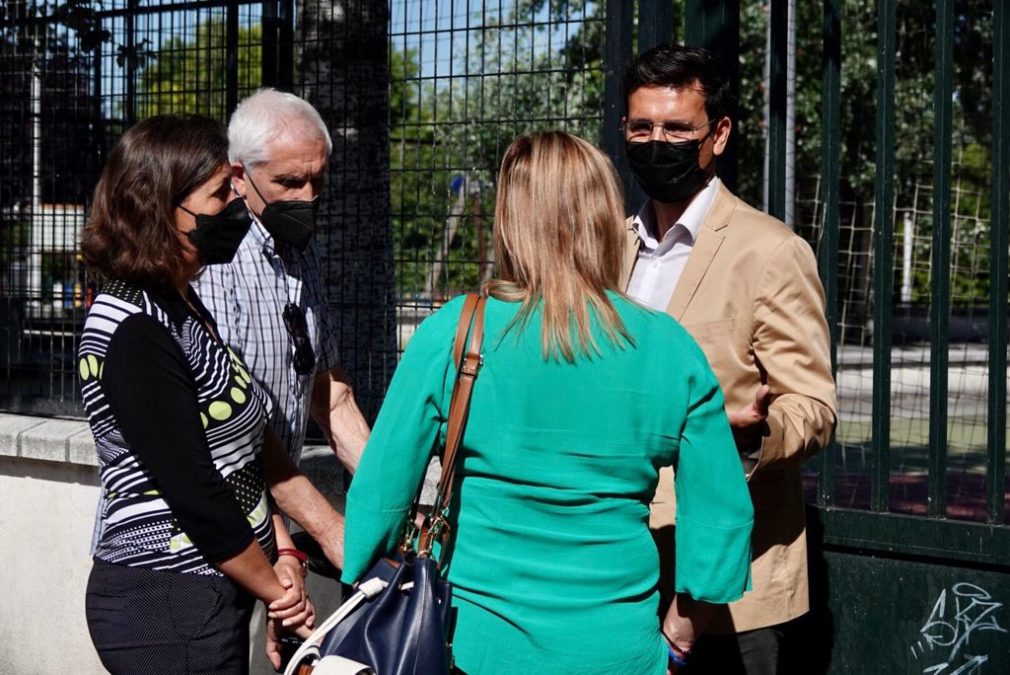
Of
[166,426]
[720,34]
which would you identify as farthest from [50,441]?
[720,34]

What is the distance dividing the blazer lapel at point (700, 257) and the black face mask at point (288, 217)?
3.31 feet

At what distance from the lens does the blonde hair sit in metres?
2.42

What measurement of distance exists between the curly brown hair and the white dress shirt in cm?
113

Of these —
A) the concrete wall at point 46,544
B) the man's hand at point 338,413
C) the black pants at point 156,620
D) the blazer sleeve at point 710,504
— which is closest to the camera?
the blazer sleeve at point 710,504

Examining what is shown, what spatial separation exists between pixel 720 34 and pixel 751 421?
1949 millimetres

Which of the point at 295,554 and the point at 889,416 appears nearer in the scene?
the point at 295,554

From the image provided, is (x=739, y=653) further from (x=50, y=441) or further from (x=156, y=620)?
(x=50, y=441)

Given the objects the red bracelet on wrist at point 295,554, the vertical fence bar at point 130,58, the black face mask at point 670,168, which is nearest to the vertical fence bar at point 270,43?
the vertical fence bar at point 130,58

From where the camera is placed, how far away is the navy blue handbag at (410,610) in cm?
234

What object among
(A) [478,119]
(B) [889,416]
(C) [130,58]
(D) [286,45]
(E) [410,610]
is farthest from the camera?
(C) [130,58]

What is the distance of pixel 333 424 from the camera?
12.3 ft

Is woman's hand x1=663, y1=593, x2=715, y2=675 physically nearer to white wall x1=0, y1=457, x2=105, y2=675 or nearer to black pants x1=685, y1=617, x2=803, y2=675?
black pants x1=685, y1=617, x2=803, y2=675

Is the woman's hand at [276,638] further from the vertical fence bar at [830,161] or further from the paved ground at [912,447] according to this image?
the paved ground at [912,447]

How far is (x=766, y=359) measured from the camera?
2930mm
